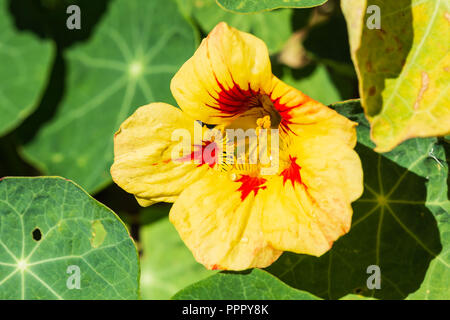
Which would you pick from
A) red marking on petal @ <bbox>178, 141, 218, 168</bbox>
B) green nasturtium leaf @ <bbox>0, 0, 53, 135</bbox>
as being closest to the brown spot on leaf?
red marking on petal @ <bbox>178, 141, 218, 168</bbox>

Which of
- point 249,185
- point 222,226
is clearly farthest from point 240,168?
point 222,226

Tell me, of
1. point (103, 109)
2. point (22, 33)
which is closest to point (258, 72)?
point (103, 109)

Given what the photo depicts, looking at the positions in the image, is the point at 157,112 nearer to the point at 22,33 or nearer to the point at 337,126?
the point at 337,126

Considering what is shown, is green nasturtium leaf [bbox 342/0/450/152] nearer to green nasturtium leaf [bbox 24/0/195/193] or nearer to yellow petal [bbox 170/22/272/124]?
yellow petal [bbox 170/22/272/124]

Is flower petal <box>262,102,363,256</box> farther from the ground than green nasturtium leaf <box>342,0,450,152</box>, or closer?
closer

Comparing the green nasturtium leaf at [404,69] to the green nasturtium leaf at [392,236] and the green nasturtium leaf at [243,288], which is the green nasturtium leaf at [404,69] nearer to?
the green nasturtium leaf at [392,236]

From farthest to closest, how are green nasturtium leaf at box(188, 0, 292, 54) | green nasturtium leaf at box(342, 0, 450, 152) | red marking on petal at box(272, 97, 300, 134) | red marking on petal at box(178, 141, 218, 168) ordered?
green nasturtium leaf at box(188, 0, 292, 54), red marking on petal at box(178, 141, 218, 168), red marking on petal at box(272, 97, 300, 134), green nasturtium leaf at box(342, 0, 450, 152)
